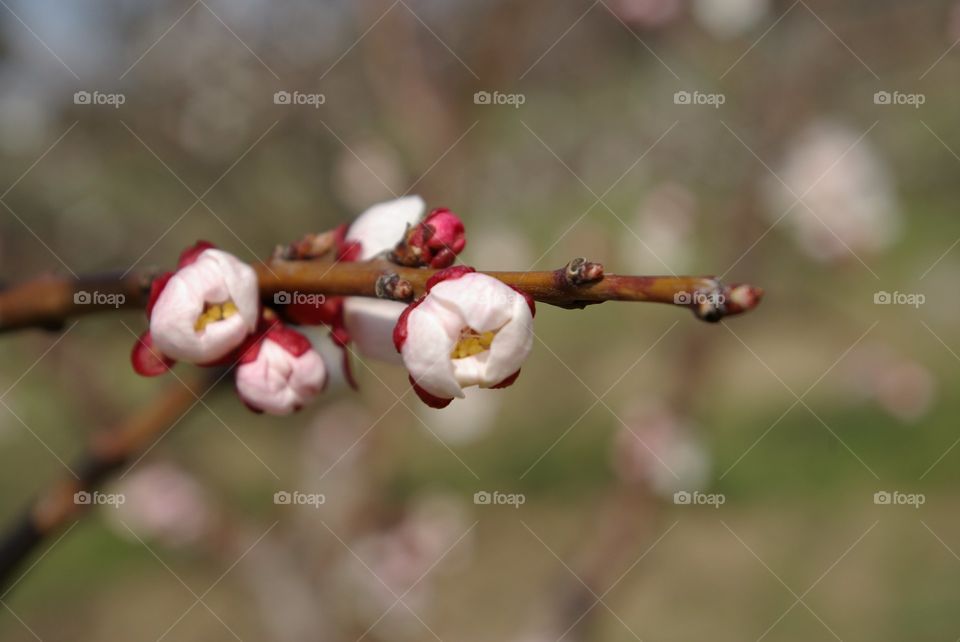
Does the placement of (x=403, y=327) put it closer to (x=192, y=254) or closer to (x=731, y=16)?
(x=192, y=254)

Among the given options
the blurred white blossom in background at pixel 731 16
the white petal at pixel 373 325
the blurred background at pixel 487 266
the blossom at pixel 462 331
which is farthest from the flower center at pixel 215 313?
the blurred white blossom in background at pixel 731 16

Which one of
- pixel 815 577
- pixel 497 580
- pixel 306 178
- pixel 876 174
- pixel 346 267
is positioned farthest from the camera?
pixel 497 580

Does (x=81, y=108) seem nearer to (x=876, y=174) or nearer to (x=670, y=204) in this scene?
(x=670, y=204)

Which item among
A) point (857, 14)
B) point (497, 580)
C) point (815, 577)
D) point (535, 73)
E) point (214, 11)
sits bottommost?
point (497, 580)

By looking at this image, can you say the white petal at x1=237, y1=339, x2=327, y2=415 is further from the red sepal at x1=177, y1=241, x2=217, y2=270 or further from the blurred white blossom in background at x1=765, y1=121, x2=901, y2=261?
the blurred white blossom in background at x1=765, y1=121, x2=901, y2=261

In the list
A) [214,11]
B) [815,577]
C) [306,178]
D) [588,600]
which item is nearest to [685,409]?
[588,600]

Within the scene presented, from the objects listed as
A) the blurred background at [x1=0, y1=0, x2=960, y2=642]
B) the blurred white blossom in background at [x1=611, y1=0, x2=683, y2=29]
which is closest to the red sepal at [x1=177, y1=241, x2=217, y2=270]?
the blurred background at [x1=0, y1=0, x2=960, y2=642]

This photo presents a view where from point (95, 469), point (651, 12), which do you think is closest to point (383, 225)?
point (95, 469)
